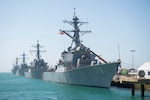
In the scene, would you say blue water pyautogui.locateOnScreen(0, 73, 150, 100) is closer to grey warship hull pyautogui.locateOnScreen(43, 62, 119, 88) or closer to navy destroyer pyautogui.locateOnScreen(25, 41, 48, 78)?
grey warship hull pyautogui.locateOnScreen(43, 62, 119, 88)

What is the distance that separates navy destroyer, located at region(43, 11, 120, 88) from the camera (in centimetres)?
3038

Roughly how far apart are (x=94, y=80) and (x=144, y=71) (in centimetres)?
662

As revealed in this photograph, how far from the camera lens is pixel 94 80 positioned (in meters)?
32.0

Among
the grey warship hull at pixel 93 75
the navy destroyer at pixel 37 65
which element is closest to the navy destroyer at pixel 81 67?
the grey warship hull at pixel 93 75

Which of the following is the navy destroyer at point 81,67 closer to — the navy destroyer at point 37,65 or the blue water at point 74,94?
the blue water at point 74,94

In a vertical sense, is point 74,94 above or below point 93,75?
below

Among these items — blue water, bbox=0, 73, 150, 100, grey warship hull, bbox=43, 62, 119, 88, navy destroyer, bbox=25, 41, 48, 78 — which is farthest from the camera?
navy destroyer, bbox=25, 41, 48, 78

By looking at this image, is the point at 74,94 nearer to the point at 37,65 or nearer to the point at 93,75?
the point at 93,75

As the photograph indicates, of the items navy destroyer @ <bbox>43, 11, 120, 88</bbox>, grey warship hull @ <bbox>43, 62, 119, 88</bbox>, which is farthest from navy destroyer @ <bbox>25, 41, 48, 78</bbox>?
grey warship hull @ <bbox>43, 62, 119, 88</bbox>

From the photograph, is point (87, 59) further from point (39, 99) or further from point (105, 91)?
point (39, 99)

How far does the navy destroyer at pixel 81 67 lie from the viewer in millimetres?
→ 30375

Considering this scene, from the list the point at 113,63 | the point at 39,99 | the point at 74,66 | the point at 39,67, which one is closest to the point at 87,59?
the point at 74,66

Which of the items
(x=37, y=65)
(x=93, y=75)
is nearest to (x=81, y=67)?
(x=93, y=75)

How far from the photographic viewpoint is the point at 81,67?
111ft
